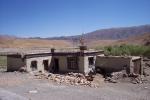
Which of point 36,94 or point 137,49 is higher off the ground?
point 137,49

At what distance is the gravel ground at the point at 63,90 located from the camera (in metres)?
19.4

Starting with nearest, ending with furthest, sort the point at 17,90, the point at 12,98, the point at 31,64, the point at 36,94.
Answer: the point at 12,98 → the point at 36,94 → the point at 17,90 → the point at 31,64

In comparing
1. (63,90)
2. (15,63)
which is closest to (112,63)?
(63,90)

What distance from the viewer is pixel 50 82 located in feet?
81.7

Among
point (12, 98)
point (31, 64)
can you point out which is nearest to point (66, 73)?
point (31, 64)

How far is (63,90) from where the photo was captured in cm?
2166

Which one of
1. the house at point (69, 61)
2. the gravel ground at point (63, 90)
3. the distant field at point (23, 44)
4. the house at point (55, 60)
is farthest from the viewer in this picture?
the distant field at point (23, 44)

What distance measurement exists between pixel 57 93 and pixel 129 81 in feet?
28.7

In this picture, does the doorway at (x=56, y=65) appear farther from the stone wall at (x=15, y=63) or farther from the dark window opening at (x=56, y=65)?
the stone wall at (x=15, y=63)

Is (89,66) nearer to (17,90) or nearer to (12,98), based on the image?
(17,90)

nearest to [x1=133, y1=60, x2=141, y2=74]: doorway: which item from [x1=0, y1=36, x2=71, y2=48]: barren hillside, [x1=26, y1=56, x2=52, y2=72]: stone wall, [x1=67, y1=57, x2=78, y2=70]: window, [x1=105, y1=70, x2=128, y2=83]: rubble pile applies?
[x1=105, y1=70, x2=128, y2=83]: rubble pile

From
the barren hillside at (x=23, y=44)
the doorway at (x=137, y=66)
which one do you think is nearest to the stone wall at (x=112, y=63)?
the doorway at (x=137, y=66)

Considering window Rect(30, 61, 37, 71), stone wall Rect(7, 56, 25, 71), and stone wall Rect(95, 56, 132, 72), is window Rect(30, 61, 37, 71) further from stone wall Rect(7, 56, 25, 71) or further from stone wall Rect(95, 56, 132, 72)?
stone wall Rect(95, 56, 132, 72)

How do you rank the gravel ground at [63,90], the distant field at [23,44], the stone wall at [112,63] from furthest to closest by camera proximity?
the distant field at [23,44]
the stone wall at [112,63]
the gravel ground at [63,90]
